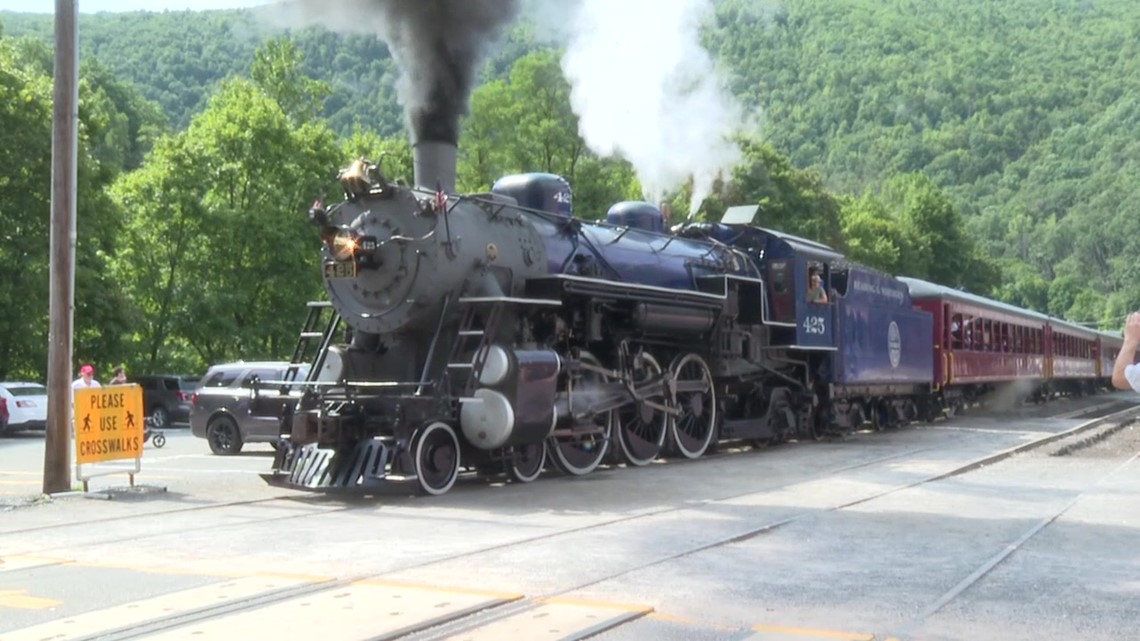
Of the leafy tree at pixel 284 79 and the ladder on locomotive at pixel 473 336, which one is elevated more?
the leafy tree at pixel 284 79

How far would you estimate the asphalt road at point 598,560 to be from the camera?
6.46m

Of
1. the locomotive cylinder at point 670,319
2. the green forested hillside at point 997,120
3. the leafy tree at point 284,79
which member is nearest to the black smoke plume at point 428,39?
the locomotive cylinder at point 670,319

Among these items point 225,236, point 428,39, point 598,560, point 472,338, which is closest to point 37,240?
point 225,236

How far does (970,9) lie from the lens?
18012 cm

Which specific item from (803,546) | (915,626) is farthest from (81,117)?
(915,626)

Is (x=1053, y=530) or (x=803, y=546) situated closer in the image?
(x=803, y=546)

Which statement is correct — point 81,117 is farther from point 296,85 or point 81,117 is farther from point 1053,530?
point 1053,530

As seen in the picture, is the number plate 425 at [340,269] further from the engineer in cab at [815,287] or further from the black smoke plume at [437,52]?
the engineer in cab at [815,287]

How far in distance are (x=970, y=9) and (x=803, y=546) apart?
7344 inches

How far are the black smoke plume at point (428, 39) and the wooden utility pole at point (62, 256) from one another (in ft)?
8.24

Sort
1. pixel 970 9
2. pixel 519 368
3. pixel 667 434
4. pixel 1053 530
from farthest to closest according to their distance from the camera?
pixel 970 9, pixel 667 434, pixel 519 368, pixel 1053 530

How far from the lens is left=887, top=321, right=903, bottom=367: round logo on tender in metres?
24.2


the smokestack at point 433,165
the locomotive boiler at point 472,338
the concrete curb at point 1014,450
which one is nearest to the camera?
the locomotive boiler at point 472,338

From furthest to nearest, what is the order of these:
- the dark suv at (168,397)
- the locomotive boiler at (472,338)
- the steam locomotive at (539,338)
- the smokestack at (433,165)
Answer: the dark suv at (168,397) → the smokestack at (433,165) → the steam locomotive at (539,338) → the locomotive boiler at (472,338)
